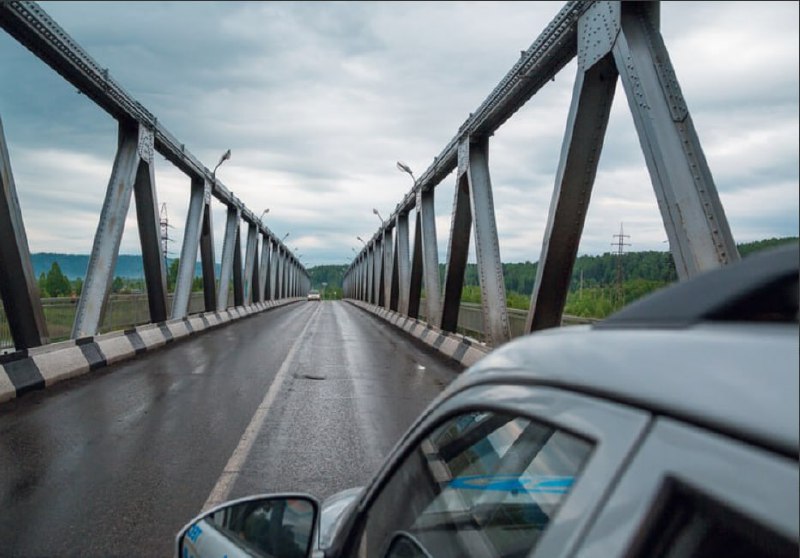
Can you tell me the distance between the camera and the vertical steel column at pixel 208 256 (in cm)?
2472

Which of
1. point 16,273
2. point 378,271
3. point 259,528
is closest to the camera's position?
point 259,528

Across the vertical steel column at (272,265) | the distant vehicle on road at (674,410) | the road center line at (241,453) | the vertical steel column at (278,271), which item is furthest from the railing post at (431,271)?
the vertical steel column at (278,271)

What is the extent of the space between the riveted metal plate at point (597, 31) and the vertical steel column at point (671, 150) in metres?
0.15

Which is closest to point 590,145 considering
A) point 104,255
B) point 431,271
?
point 104,255

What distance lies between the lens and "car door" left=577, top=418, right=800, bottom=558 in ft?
2.34

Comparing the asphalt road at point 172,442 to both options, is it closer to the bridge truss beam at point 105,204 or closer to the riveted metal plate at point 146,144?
the bridge truss beam at point 105,204

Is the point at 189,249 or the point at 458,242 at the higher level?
the point at 189,249

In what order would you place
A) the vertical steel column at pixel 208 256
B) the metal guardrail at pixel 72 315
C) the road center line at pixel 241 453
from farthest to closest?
1. the vertical steel column at pixel 208 256
2. the metal guardrail at pixel 72 315
3. the road center line at pixel 241 453

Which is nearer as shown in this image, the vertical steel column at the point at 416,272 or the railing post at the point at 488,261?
the railing post at the point at 488,261

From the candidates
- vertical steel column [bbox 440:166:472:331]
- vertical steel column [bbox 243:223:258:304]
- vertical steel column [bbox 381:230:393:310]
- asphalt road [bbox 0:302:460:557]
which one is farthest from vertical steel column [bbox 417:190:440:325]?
vertical steel column [bbox 243:223:258:304]

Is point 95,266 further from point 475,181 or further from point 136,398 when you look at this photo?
point 475,181

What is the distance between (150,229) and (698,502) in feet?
55.9

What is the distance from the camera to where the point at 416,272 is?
2428cm

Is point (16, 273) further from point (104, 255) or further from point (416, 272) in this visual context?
point (416, 272)
